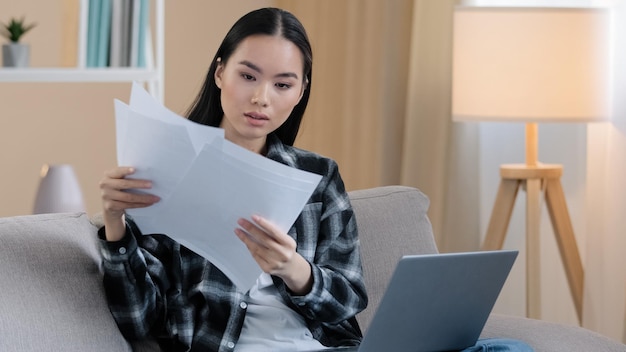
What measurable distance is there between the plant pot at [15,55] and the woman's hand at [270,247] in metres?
1.36

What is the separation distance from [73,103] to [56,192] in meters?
1.77

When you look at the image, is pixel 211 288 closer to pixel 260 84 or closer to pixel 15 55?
pixel 260 84

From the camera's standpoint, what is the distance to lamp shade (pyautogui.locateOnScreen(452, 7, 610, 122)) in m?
2.94

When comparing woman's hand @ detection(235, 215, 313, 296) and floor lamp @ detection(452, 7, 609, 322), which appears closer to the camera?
woman's hand @ detection(235, 215, 313, 296)

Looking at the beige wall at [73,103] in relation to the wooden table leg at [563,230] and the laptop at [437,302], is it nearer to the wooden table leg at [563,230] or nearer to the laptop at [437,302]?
the wooden table leg at [563,230]

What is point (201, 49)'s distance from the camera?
4.14 meters

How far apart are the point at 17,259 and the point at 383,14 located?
221cm

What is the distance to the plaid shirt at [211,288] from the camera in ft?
5.56

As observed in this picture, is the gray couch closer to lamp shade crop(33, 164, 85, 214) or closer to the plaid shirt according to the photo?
the plaid shirt

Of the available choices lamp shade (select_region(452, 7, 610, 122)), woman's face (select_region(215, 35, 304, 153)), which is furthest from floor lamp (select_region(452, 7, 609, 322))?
woman's face (select_region(215, 35, 304, 153))

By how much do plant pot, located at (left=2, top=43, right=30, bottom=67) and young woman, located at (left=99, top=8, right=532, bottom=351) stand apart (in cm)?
102

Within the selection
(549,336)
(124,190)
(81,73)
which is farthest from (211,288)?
(81,73)

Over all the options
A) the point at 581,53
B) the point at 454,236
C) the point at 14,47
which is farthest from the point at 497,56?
the point at 14,47

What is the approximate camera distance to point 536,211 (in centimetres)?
307
